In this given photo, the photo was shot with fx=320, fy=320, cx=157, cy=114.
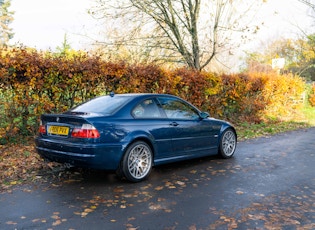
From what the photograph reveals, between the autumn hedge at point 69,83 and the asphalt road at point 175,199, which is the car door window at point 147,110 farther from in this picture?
the autumn hedge at point 69,83

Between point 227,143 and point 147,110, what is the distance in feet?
8.75

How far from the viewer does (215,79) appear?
13070mm

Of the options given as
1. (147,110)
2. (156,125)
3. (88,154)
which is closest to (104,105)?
(147,110)

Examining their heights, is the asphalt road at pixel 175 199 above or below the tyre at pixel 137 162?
below

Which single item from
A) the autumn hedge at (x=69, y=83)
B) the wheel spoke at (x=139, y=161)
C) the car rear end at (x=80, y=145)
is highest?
the autumn hedge at (x=69, y=83)

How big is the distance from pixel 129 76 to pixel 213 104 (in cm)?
491

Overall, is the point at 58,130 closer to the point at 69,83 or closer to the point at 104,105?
the point at 104,105

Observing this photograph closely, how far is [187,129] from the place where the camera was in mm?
6629

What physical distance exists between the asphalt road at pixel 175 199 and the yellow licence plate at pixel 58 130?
869 millimetres

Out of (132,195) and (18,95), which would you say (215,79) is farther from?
(132,195)

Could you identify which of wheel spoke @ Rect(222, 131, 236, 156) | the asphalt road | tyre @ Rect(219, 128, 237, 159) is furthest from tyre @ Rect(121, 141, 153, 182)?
wheel spoke @ Rect(222, 131, 236, 156)

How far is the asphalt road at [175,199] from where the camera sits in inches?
153

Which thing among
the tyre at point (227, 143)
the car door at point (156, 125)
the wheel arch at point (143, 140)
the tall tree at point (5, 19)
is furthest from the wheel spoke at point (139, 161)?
the tall tree at point (5, 19)

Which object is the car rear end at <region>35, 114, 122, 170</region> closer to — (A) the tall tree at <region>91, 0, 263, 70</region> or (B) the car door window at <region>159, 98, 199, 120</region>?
(B) the car door window at <region>159, 98, 199, 120</region>
